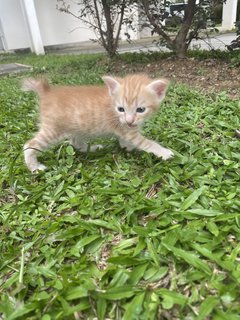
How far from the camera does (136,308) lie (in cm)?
130

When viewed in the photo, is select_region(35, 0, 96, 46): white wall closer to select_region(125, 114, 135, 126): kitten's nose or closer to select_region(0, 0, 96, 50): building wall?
select_region(0, 0, 96, 50): building wall

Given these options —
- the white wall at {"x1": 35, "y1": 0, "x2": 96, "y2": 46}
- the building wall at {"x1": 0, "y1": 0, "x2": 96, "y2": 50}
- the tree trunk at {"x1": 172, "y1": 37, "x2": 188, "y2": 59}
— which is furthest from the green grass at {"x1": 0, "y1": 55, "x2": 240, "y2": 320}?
the building wall at {"x1": 0, "y1": 0, "x2": 96, "y2": 50}

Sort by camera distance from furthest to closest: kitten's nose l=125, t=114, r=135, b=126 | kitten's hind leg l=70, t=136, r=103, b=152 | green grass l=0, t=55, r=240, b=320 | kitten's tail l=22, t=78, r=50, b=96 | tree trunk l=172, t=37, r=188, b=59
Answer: tree trunk l=172, t=37, r=188, b=59, kitten's hind leg l=70, t=136, r=103, b=152, kitten's tail l=22, t=78, r=50, b=96, kitten's nose l=125, t=114, r=135, b=126, green grass l=0, t=55, r=240, b=320

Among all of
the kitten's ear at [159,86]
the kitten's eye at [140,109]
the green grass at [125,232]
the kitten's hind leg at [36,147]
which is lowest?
the green grass at [125,232]

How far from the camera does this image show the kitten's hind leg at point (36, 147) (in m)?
2.43

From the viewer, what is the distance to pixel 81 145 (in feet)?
9.30

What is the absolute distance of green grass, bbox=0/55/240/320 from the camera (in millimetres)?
1344

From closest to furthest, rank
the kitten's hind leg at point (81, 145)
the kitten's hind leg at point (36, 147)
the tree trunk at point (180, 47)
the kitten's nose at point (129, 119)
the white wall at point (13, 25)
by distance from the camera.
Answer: the kitten's nose at point (129, 119) < the kitten's hind leg at point (36, 147) < the kitten's hind leg at point (81, 145) < the tree trunk at point (180, 47) < the white wall at point (13, 25)

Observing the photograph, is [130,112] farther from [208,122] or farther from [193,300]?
[193,300]

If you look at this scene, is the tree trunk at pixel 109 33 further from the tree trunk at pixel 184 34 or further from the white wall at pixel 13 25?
the white wall at pixel 13 25

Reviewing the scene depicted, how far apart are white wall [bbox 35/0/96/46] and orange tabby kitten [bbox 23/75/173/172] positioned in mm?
Answer: 9795

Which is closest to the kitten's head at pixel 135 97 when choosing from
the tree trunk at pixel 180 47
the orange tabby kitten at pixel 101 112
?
the orange tabby kitten at pixel 101 112

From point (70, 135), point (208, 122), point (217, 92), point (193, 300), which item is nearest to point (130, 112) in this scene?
point (70, 135)

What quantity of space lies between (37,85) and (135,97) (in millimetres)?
856
